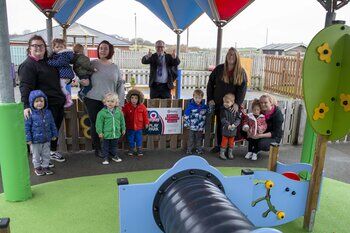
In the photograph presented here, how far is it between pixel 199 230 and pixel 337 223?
2.43 metres

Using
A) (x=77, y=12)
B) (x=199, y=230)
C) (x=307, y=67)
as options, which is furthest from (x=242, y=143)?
(x=77, y=12)

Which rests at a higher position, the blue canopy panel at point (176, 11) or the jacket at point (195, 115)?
the blue canopy panel at point (176, 11)

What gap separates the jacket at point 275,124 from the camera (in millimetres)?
5746

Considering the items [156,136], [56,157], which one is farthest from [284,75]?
[56,157]

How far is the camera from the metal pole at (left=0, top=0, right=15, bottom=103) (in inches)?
136

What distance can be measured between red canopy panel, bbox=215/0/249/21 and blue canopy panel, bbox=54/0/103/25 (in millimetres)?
4161

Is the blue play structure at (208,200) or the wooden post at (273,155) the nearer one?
the blue play structure at (208,200)

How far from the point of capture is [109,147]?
18.1 feet

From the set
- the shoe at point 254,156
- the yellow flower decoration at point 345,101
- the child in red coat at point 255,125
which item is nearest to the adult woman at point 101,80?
the child in red coat at point 255,125

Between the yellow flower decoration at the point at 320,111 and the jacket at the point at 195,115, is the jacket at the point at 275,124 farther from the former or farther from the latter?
the yellow flower decoration at the point at 320,111

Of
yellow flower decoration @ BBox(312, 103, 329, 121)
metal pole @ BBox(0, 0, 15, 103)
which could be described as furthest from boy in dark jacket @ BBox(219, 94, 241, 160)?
metal pole @ BBox(0, 0, 15, 103)

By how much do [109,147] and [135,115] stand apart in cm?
69

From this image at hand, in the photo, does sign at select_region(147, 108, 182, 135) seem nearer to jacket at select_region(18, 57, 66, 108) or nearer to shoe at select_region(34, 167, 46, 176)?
jacket at select_region(18, 57, 66, 108)

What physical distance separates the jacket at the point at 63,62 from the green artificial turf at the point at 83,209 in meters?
1.53
